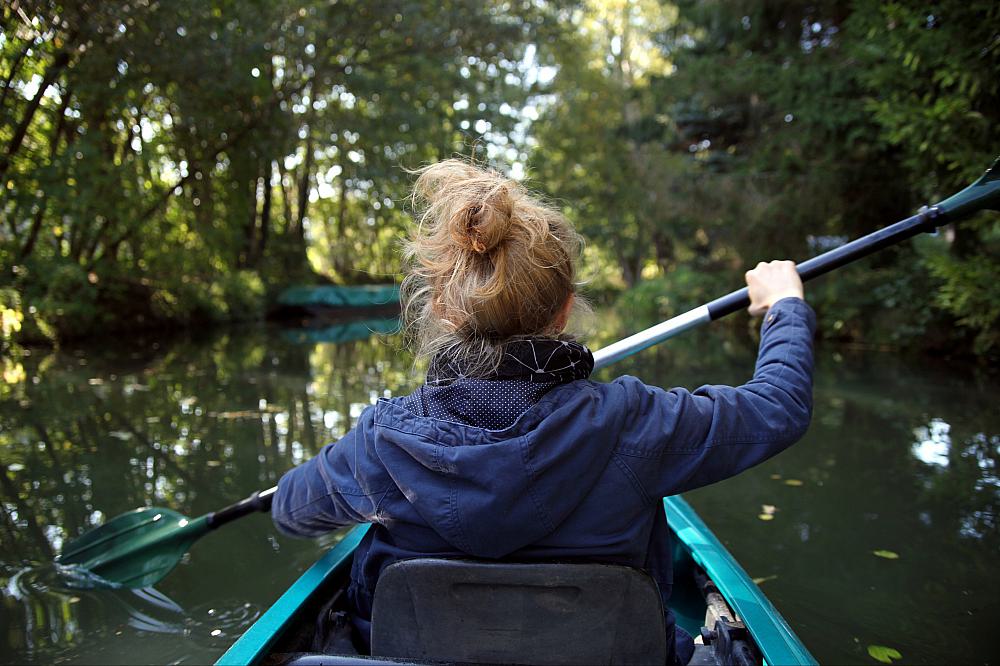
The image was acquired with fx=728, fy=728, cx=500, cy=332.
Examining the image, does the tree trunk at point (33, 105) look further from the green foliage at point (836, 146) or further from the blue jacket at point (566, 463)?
the blue jacket at point (566, 463)

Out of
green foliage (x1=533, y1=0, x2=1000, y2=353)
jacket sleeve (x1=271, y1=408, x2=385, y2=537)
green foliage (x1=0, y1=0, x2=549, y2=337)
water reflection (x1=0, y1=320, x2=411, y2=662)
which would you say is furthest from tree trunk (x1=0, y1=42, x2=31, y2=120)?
jacket sleeve (x1=271, y1=408, x2=385, y2=537)

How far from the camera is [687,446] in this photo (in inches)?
47.6

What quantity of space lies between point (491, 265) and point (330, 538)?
266cm

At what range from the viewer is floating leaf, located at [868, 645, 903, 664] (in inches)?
95.7

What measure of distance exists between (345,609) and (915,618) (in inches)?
84.2

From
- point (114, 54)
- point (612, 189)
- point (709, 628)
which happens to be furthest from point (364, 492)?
point (612, 189)

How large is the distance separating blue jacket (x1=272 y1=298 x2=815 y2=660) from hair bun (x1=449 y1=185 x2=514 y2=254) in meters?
0.28

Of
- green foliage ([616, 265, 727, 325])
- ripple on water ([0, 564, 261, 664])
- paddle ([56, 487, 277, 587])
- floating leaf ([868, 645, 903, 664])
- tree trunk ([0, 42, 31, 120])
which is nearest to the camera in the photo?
floating leaf ([868, 645, 903, 664])

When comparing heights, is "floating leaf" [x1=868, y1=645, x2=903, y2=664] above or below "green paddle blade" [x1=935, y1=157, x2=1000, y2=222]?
below

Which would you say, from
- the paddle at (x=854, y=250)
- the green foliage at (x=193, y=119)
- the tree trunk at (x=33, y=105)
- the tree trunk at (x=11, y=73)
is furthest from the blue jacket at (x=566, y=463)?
the tree trunk at (x=33, y=105)

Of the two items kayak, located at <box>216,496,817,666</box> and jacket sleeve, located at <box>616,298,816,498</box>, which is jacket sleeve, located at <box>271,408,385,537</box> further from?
jacket sleeve, located at <box>616,298,816,498</box>

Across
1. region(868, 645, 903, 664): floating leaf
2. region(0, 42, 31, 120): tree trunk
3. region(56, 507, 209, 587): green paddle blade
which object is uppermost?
region(0, 42, 31, 120): tree trunk

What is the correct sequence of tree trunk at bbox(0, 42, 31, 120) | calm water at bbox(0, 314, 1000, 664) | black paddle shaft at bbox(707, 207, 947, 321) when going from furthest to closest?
tree trunk at bbox(0, 42, 31, 120) < calm water at bbox(0, 314, 1000, 664) < black paddle shaft at bbox(707, 207, 947, 321)

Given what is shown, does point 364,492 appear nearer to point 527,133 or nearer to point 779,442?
point 779,442
